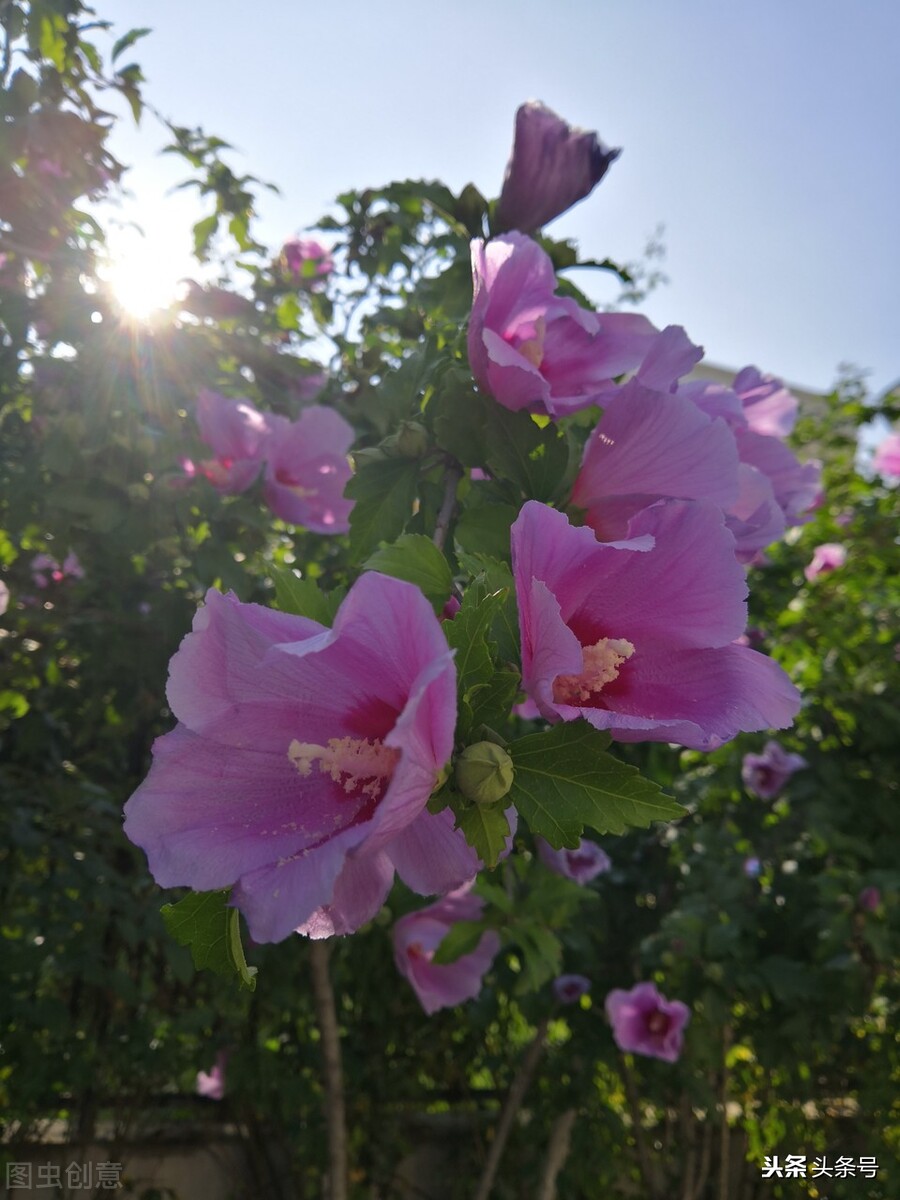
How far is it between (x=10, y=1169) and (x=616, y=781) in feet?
8.13

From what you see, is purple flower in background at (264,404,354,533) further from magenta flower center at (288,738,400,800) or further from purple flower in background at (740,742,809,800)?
purple flower in background at (740,742,809,800)

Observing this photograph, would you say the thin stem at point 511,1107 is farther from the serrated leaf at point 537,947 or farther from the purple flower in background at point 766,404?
the purple flower in background at point 766,404

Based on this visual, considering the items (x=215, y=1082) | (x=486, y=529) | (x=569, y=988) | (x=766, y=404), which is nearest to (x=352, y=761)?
(x=486, y=529)

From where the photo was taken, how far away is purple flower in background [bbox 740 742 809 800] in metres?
2.47

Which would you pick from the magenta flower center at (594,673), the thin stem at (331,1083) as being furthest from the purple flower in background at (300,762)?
the thin stem at (331,1083)

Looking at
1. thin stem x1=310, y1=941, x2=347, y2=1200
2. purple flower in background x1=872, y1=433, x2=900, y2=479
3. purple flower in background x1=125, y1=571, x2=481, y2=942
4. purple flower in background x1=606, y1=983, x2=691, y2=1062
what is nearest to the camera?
purple flower in background x1=125, y1=571, x2=481, y2=942

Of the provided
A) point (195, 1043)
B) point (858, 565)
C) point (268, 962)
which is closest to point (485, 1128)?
point (195, 1043)

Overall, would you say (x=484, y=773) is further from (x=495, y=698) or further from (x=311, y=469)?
(x=311, y=469)

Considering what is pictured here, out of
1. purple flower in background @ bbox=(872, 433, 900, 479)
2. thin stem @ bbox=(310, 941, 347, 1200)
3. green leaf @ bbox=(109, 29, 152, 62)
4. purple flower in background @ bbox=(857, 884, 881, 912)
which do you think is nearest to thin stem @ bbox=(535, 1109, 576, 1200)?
thin stem @ bbox=(310, 941, 347, 1200)

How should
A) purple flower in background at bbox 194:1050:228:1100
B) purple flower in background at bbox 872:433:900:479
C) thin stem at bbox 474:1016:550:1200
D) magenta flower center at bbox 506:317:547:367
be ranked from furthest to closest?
purple flower in background at bbox 872:433:900:479 < purple flower in background at bbox 194:1050:228:1100 < thin stem at bbox 474:1016:550:1200 < magenta flower center at bbox 506:317:547:367

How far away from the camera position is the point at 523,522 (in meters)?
0.56

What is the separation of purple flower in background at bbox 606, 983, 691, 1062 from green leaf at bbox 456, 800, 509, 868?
1897mm

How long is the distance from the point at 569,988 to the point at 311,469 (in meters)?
1.59

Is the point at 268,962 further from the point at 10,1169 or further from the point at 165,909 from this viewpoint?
the point at 165,909
